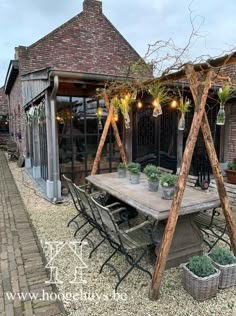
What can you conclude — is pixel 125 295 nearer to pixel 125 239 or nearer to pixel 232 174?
pixel 125 239

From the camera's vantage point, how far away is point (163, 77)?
3191 mm

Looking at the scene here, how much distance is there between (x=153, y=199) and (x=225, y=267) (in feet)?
3.24

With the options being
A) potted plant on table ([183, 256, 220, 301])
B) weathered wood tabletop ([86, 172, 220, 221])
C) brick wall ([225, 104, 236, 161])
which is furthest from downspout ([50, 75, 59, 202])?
brick wall ([225, 104, 236, 161])

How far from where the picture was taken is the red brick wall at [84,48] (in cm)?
916

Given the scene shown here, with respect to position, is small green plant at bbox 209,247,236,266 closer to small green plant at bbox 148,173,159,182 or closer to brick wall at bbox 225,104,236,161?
small green plant at bbox 148,173,159,182

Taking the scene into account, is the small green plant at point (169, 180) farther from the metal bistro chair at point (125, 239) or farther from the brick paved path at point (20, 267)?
the brick paved path at point (20, 267)

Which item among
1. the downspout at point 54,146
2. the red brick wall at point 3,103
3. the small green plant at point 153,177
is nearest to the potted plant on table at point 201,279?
the small green plant at point 153,177

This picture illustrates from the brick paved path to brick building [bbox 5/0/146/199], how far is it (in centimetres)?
119

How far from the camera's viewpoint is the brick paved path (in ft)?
7.25

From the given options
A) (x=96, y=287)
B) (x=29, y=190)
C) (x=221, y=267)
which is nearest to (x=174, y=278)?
(x=221, y=267)

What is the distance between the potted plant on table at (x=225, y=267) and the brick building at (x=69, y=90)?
349 centimetres

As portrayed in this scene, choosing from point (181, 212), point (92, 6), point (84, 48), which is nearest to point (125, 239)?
point (181, 212)

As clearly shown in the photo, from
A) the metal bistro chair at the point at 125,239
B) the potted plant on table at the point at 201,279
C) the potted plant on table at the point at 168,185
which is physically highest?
the potted plant on table at the point at 168,185

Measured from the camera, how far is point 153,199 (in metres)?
2.94
